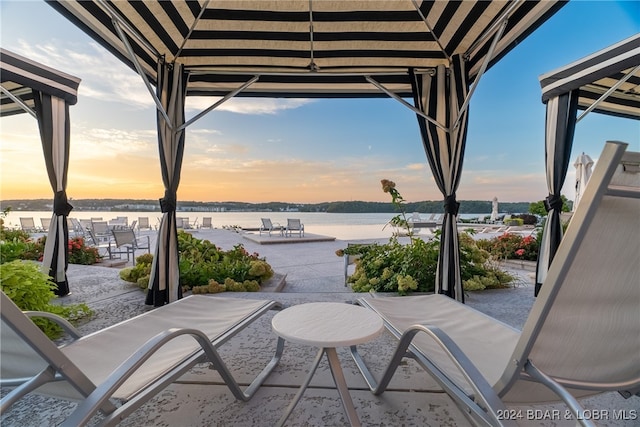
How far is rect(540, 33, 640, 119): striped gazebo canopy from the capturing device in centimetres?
270

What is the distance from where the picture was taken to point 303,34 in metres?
2.95

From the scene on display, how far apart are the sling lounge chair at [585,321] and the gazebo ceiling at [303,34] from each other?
2.17 metres

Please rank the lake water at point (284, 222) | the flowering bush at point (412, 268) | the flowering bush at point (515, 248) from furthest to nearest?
the lake water at point (284, 222)
the flowering bush at point (515, 248)
the flowering bush at point (412, 268)

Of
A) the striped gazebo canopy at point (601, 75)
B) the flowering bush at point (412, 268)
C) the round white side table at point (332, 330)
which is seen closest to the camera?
the round white side table at point (332, 330)

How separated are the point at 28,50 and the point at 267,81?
259 centimetres

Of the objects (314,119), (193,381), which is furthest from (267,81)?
(314,119)

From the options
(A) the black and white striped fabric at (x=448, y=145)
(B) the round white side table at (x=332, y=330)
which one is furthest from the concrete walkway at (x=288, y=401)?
(A) the black and white striped fabric at (x=448, y=145)

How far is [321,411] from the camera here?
4.82 ft

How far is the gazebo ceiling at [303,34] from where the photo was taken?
99.9 inches

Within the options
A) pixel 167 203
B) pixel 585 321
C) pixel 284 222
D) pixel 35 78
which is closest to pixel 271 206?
pixel 284 222

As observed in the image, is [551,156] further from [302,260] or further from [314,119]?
[314,119]

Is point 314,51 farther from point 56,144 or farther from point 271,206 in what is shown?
point 271,206

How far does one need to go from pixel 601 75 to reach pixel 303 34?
9.35 ft

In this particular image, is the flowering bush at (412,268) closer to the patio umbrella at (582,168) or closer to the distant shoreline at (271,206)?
the patio umbrella at (582,168)
